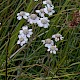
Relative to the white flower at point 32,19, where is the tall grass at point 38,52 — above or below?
below

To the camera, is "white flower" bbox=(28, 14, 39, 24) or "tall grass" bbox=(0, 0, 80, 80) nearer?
"white flower" bbox=(28, 14, 39, 24)

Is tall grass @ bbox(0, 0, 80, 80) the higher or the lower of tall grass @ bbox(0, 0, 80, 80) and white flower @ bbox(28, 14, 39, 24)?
the lower

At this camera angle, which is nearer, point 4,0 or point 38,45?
point 38,45

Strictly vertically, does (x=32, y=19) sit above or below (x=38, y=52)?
above

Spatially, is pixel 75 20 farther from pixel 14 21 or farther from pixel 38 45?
pixel 14 21

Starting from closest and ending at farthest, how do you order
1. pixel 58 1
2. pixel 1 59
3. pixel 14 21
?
pixel 1 59, pixel 14 21, pixel 58 1

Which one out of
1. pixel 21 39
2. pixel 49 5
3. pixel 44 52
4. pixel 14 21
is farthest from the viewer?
pixel 14 21

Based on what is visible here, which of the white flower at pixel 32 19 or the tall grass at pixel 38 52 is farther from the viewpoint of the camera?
the tall grass at pixel 38 52

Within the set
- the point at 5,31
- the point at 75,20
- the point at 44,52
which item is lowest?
the point at 44,52

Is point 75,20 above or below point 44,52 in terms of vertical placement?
above

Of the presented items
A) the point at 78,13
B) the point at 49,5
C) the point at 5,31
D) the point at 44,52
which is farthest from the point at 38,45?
the point at 78,13

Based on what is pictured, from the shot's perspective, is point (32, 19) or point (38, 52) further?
point (38, 52)
